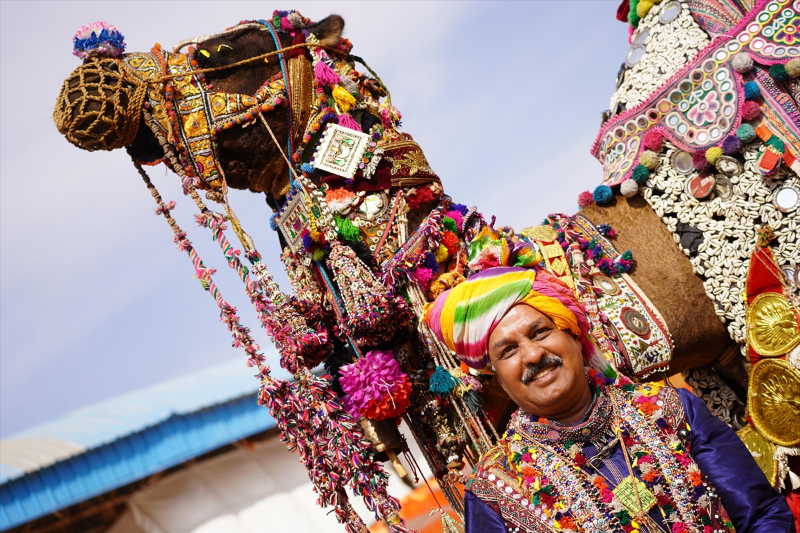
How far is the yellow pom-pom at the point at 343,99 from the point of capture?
9.85 feet

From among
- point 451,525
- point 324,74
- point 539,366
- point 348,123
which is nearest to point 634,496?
point 539,366

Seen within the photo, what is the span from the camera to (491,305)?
1972 mm

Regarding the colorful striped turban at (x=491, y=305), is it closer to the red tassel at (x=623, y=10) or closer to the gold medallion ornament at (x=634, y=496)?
the gold medallion ornament at (x=634, y=496)

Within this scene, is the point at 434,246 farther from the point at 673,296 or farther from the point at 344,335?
the point at 673,296

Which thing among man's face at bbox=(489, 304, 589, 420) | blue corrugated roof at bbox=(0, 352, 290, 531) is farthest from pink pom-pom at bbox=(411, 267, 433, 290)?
blue corrugated roof at bbox=(0, 352, 290, 531)

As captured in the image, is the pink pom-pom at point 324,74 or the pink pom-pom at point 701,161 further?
the pink pom-pom at point 701,161

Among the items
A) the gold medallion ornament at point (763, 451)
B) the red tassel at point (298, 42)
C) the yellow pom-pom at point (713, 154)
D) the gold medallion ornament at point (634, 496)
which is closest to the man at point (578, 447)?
the gold medallion ornament at point (634, 496)

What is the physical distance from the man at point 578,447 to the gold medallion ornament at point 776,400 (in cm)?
121

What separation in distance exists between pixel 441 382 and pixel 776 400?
139 cm

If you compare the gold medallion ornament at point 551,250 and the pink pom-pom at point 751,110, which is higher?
the pink pom-pom at point 751,110

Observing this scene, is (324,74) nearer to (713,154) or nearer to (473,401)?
(473,401)

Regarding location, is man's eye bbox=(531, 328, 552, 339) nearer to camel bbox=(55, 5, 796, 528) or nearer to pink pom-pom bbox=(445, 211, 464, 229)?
camel bbox=(55, 5, 796, 528)

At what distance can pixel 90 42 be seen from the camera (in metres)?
2.82

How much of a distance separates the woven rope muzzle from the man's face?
66.0 inches
